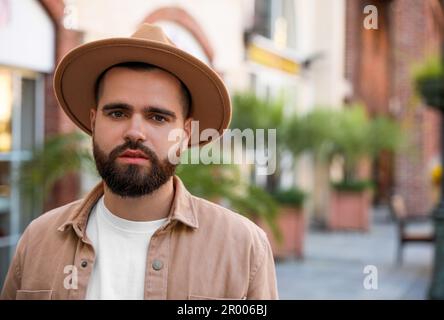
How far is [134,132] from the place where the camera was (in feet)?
5.36

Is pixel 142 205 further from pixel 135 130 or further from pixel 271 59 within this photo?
pixel 271 59

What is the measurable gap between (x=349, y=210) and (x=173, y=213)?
12919 mm

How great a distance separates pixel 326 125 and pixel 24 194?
6.03 metres

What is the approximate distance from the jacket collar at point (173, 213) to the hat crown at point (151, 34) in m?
0.34

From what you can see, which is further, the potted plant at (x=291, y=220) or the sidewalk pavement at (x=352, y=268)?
the potted plant at (x=291, y=220)

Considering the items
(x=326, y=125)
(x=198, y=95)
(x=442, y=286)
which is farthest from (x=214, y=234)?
(x=326, y=125)

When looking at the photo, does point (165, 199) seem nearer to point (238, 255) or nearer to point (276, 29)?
point (238, 255)

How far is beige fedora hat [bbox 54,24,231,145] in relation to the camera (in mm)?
1682

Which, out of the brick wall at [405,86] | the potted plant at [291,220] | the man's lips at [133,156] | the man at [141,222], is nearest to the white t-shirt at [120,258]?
the man at [141,222]

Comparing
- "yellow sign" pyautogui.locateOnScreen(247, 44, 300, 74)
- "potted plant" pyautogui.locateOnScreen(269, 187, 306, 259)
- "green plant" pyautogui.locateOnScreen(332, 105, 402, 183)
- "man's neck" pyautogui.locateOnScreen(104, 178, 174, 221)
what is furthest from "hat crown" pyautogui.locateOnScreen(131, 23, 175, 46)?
"green plant" pyautogui.locateOnScreen(332, 105, 402, 183)

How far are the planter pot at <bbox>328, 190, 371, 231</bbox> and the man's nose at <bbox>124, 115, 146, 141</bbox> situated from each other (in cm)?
1283

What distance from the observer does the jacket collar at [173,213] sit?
5.63 feet

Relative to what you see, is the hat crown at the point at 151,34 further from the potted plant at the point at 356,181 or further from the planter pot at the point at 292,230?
the potted plant at the point at 356,181
